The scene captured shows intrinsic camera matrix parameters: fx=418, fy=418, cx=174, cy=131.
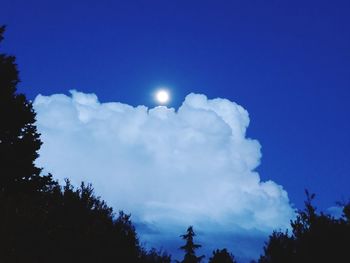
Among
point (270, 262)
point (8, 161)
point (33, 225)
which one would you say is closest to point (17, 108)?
point (8, 161)

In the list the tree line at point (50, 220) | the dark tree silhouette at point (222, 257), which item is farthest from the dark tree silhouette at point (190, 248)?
the tree line at point (50, 220)

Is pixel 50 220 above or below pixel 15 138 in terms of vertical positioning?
below

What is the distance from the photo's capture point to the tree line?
16.3 meters

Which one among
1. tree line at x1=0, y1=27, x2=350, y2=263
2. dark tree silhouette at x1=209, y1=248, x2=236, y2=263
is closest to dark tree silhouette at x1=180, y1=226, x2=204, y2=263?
dark tree silhouette at x1=209, y1=248, x2=236, y2=263

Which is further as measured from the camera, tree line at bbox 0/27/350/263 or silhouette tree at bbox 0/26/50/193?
silhouette tree at bbox 0/26/50/193

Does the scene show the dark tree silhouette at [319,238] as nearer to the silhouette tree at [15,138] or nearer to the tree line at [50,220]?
the tree line at [50,220]

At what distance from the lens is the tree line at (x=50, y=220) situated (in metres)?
16.3

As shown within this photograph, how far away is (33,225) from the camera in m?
16.8

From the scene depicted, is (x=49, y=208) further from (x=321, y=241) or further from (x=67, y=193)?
(x=321, y=241)

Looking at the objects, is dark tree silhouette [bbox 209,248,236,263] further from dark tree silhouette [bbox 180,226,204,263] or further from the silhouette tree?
the silhouette tree

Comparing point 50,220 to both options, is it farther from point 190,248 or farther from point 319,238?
point 190,248

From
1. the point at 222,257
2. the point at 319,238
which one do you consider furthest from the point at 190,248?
the point at 319,238

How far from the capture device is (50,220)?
18.6 metres

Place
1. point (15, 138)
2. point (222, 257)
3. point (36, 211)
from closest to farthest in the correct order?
1. point (36, 211)
2. point (15, 138)
3. point (222, 257)
